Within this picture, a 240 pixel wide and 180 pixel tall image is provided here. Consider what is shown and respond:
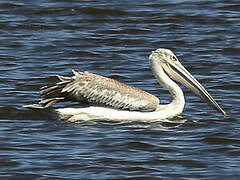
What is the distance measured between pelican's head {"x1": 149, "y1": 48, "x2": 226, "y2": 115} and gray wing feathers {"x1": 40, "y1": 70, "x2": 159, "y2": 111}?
1.92 feet

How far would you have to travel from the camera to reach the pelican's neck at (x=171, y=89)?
37.0 ft

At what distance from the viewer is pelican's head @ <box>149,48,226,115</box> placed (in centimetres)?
1142

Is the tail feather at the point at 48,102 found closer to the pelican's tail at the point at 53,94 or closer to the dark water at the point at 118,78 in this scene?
the pelican's tail at the point at 53,94

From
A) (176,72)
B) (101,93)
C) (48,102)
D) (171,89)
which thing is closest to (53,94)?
(48,102)

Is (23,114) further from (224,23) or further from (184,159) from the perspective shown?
(224,23)

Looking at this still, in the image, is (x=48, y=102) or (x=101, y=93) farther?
(x=101, y=93)

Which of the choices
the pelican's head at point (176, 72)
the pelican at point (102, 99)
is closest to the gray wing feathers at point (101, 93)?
the pelican at point (102, 99)

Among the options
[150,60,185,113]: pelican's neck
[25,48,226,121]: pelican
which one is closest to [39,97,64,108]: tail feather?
[25,48,226,121]: pelican

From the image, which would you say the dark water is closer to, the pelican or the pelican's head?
the pelican

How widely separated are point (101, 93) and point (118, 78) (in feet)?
7.97

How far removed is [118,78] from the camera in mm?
13414

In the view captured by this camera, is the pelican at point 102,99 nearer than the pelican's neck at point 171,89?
Yes

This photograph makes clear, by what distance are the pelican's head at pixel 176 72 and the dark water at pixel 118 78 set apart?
245 mm

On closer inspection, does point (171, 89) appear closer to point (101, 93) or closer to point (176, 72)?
point (176, 72)
